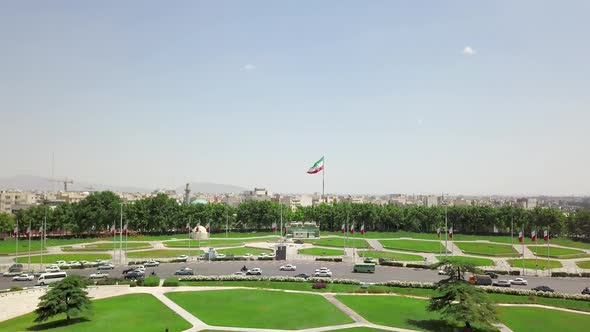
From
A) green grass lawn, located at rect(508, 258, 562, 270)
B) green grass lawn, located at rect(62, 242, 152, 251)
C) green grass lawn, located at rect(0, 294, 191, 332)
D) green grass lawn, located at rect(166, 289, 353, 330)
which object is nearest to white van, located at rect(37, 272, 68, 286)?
green grass lawn, located at rect(0, 294, 191, 332)

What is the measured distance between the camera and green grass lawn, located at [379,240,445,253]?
10269 cm

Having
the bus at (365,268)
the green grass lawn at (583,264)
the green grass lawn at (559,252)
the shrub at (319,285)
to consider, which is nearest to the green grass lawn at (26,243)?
the shrub at (319,285)

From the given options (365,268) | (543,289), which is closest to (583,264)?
(543,289)

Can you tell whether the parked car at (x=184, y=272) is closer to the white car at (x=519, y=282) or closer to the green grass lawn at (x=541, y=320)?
the green grass lawn at (x=541, y=320)

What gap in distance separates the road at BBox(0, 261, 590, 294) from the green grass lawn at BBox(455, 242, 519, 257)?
28.7 meters

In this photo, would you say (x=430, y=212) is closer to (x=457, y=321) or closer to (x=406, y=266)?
(x=406, y=266)

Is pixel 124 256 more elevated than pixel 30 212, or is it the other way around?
pixel 30 212

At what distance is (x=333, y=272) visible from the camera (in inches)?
2734

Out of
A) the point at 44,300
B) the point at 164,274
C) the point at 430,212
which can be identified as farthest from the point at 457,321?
the point at 430,212

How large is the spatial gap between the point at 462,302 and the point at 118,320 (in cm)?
3070

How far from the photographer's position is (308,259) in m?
85.1

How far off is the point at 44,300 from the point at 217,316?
53.1 feet

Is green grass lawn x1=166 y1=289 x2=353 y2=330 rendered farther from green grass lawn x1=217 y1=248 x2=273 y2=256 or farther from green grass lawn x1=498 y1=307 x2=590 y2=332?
green grass lawn x1=217 y1=248 x2=273 y2=256

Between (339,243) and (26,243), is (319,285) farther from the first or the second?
(26,243)
